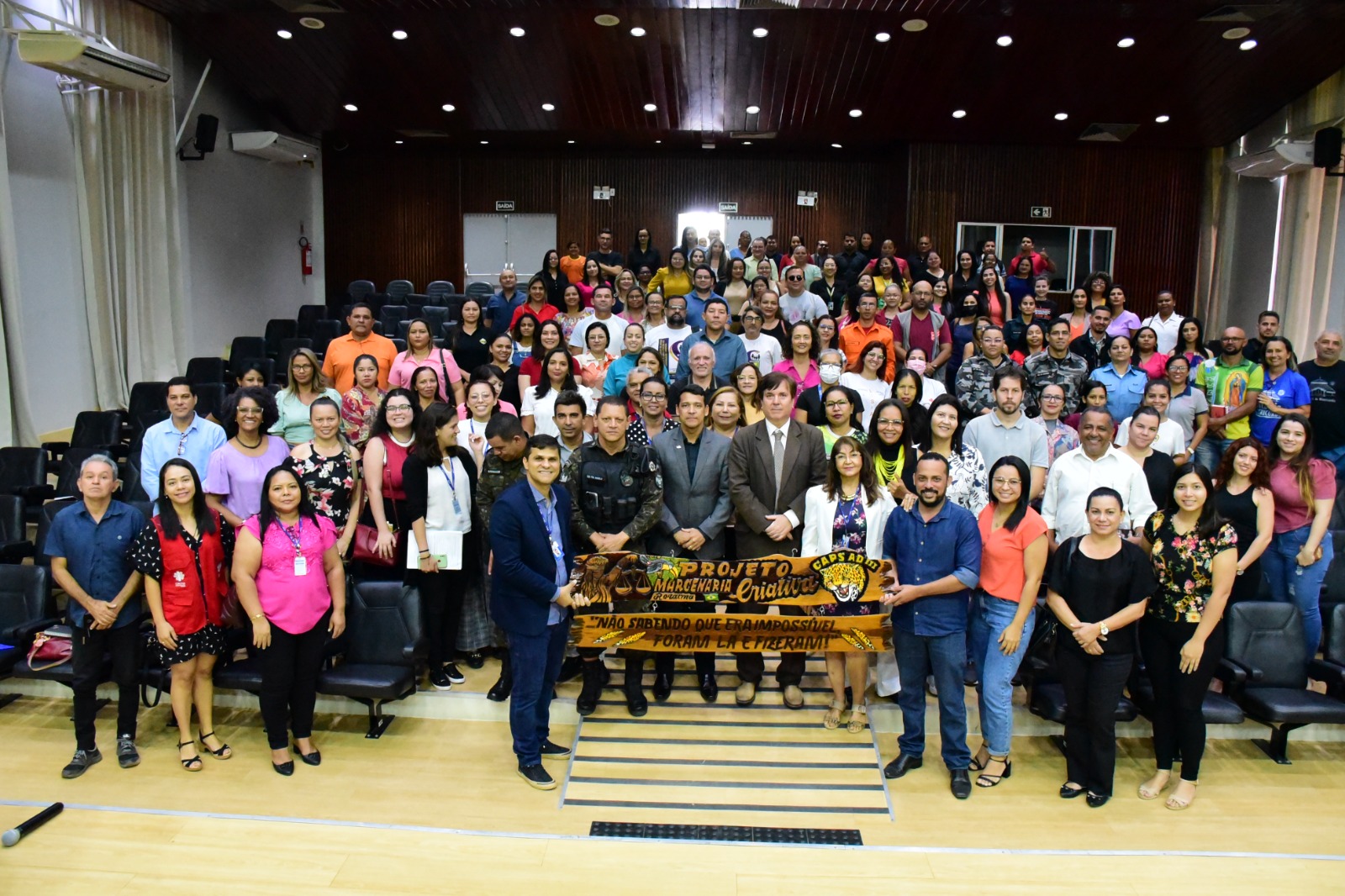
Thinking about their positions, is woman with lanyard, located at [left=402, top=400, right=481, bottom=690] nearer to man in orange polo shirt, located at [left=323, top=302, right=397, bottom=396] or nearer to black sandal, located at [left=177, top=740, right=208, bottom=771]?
black sandal, located at [left=177, top=740, right=208, bottom=771]

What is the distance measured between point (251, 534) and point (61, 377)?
6329 millimetres

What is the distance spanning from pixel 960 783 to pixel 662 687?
62.2 inches

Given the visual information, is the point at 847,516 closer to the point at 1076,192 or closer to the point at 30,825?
the point at 30,825

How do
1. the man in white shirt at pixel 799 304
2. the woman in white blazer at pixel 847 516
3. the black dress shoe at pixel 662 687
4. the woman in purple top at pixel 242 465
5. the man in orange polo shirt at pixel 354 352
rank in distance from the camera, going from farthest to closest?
1. the man in white shirt at pixel 799 304
2. the man in orange polo shirt at pixel 354 352
3. the black dress shoe at pixel 662 687
4. the woman in purple top at pixel 242 465
5. the woman in white blazer at pixel 847 516

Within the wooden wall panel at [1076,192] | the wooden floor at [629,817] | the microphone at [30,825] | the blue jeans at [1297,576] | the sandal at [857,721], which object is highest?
the wooden wall panel at [1076,192]

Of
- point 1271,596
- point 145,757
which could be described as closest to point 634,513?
point 145,757

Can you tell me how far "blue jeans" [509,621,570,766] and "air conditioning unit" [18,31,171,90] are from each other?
22.2 feet

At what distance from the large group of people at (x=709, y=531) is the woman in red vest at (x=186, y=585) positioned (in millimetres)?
12

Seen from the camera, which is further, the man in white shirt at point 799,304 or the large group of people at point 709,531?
the man in white shirt at point 799,304

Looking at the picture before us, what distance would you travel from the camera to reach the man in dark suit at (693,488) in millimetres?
4797

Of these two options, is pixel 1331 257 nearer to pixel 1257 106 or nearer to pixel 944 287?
pixel 1257 106

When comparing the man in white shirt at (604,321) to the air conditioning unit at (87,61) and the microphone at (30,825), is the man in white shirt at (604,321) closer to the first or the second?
the microphone at (30,825)

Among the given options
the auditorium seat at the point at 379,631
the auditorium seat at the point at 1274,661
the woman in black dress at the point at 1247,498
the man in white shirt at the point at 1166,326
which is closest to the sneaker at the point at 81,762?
the auditorium seat at the point at 379,631

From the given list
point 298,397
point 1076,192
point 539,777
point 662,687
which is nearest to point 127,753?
point 539,777
